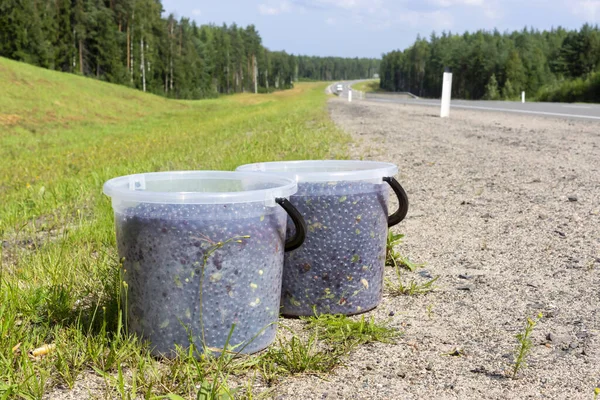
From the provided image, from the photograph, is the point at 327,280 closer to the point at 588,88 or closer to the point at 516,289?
the point at 516,289

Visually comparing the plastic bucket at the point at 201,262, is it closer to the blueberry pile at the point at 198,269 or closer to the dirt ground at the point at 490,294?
the blueberry pile at the point at 198,269

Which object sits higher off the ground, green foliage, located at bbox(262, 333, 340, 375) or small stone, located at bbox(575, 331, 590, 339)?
small stone, located at bbox(575, 331, 590, 339)

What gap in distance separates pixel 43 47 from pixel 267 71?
239ft

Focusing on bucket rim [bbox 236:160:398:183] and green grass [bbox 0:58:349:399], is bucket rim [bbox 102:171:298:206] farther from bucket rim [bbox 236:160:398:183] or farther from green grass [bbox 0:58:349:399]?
green grass [bbox 0:58:349:399]

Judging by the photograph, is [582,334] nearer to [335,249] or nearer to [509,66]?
[335,249]

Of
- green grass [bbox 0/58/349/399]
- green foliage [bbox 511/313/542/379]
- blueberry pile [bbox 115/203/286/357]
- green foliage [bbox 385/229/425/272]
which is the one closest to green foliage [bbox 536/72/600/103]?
green grass [bbox 0/58/349/399]

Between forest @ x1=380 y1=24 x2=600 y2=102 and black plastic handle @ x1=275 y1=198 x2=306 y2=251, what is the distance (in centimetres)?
3745

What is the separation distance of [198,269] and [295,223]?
416 millimetres

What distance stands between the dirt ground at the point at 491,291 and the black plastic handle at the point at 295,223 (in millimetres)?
481

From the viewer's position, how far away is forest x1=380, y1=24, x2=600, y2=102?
140ft

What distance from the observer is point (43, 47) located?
1967 inches

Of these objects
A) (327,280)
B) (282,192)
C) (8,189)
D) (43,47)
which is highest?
(43,47)

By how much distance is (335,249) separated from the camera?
249 centimetres

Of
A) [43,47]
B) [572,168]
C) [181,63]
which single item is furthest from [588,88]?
[181,63]
